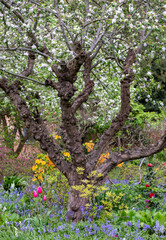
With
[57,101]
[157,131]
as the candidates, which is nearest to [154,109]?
[157,131]

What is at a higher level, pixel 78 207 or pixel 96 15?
pixel 96 15

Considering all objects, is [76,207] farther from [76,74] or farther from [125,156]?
[76,74]

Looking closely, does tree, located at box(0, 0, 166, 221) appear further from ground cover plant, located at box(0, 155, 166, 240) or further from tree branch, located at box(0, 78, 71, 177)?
ground cover plant, located at box(0, 155, 166, 240)

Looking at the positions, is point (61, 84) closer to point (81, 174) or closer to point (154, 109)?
point (81, 174)

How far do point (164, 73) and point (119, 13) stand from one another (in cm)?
1291

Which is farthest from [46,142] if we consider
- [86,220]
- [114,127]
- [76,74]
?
[86,220]

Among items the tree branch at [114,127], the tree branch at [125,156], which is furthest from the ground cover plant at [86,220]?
the tree branch at [114,127]

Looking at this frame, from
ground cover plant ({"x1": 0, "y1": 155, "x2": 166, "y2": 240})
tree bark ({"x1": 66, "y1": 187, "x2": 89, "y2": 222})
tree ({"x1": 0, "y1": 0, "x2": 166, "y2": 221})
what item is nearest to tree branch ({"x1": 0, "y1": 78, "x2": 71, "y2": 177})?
tree ({"x1": 0, "y1": 0, "x2": 166, "y2": 221})

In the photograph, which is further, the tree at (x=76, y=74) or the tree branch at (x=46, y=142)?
the tree branch at (x=46, y=142)

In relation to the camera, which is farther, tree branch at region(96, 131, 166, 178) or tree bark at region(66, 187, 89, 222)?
tree branch at region(96, 131, 166, 178)

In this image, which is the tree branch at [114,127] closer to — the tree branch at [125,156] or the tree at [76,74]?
the tree at [76,74]

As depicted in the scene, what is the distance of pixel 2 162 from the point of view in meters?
8.16

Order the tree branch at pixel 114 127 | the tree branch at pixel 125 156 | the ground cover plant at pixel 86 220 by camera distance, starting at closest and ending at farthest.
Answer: the ground cover plant at pixel 86 220 → the tree branch at pixel 125 156 → the tree branch at pixel 114 127

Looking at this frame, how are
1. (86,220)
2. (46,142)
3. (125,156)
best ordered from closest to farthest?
(86,220) → (125,156) → (46,142)
